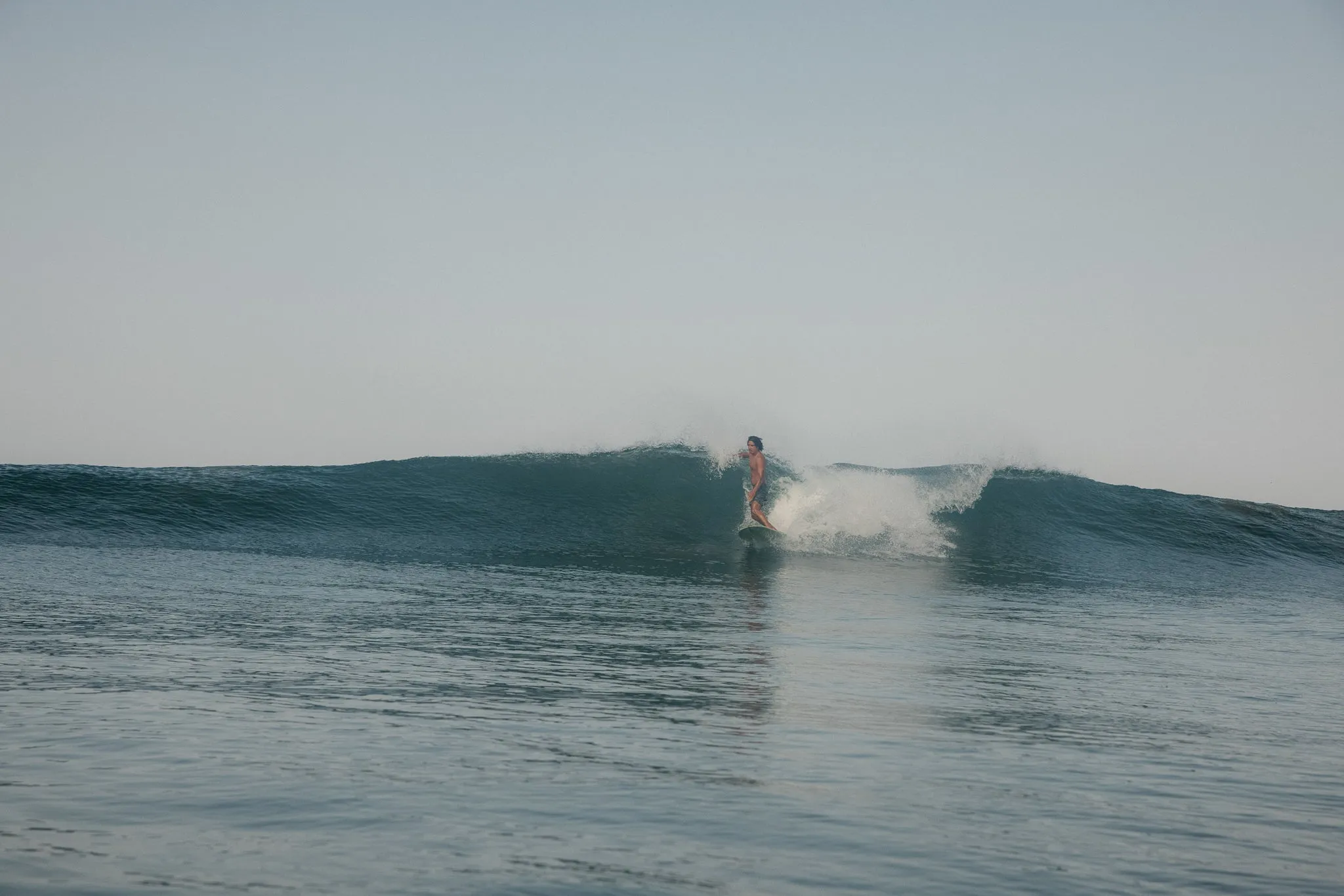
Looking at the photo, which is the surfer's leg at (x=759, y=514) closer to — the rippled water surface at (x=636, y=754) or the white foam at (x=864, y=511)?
the white foam at (x=864, y=511)

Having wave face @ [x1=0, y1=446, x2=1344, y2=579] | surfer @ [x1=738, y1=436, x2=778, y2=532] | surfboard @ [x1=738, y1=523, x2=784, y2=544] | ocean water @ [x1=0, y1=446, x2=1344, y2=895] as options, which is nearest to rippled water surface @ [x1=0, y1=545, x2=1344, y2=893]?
ocean water @ [x1=0, y1=446, x2=1344, y2=895]

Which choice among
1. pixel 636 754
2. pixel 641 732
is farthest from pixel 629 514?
pixel 636 754

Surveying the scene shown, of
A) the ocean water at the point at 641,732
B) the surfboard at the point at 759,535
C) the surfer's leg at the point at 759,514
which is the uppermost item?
the surfer's leg at the point at 759,514

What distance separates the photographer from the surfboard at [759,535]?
62.3 feet

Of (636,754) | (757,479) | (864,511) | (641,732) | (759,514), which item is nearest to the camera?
(636,754)

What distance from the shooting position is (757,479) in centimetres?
1873

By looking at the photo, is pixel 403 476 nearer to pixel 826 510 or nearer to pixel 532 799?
pixel 826 510

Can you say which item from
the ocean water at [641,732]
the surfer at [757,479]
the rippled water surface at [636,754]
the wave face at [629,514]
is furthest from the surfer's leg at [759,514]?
the rippled water surface at [636,754]

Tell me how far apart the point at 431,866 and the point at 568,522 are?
16.7 metres

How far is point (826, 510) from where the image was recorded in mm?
19578

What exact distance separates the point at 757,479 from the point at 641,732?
46.3 ft

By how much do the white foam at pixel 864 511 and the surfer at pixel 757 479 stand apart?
1.70ft

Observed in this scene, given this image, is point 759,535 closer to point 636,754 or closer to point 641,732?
point 641,732

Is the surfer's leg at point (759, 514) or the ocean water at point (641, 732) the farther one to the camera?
the surfer's leg at point (759, 514)
